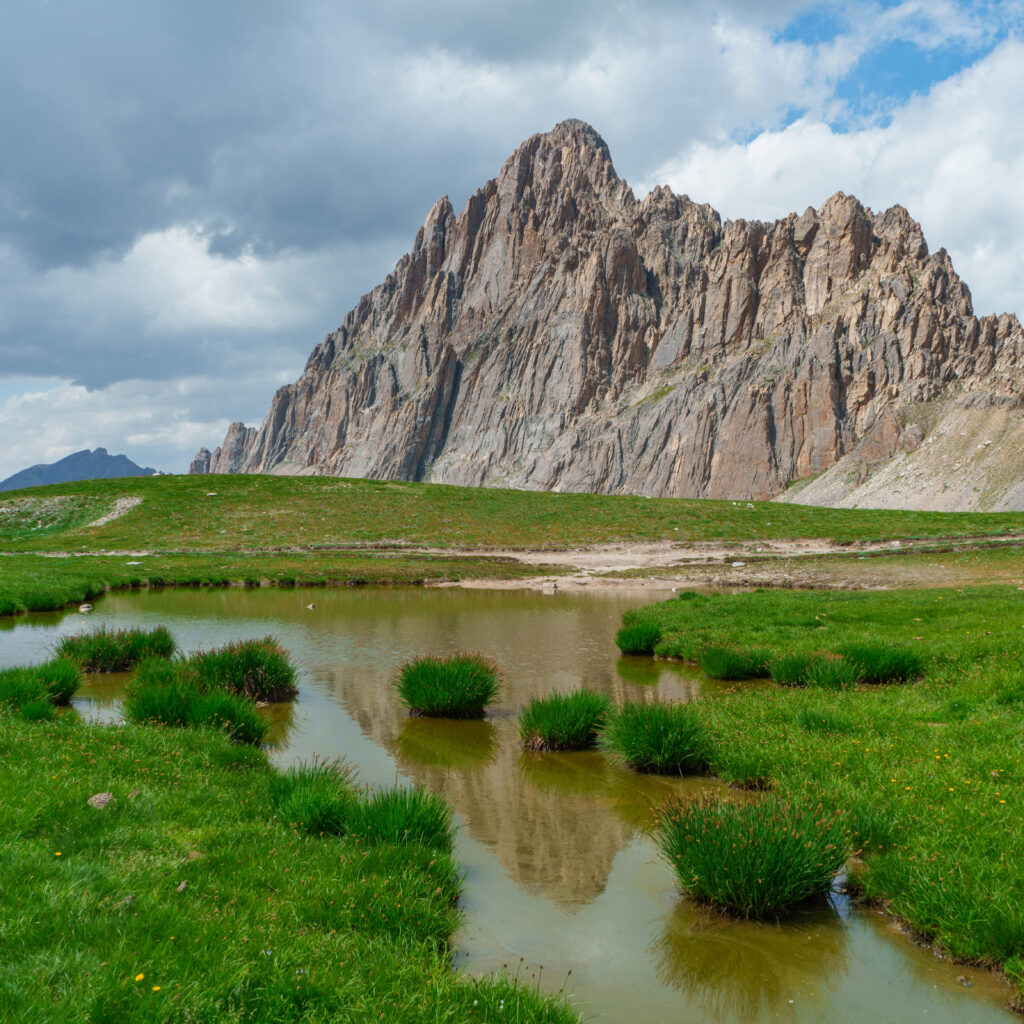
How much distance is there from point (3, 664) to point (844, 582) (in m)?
29.6

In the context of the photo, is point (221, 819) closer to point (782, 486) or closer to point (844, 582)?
point (844, 582)

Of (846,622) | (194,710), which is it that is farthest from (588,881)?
(846,622)

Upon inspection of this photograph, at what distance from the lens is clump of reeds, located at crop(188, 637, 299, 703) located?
521 inches

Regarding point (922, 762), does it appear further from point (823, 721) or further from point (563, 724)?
point (563, 724)

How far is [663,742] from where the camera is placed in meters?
9.88

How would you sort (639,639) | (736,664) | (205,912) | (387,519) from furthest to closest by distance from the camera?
1. (387,519)
2. (639,639)
3. (736,664)
4. (205,912)

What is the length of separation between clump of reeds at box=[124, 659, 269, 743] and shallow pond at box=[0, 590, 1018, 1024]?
67cm

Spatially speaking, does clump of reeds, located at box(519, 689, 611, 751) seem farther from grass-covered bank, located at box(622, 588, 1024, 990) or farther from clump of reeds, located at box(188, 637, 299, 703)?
clump of reeds, located at box(188, 637, 299, 703)

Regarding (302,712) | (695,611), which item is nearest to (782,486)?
(695,611)

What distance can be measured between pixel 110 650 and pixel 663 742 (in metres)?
12.0

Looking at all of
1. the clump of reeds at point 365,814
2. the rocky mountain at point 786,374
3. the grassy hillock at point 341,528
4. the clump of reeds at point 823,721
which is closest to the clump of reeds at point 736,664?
the clump of reeds at point 823,721

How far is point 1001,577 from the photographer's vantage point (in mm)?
29109

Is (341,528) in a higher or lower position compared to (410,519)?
lower

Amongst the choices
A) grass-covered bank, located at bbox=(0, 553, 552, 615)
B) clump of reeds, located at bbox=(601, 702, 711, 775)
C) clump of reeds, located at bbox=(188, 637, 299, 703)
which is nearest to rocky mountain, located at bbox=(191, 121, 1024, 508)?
grass-covered bank, located at bbox=(0, 553, 552, 615)
